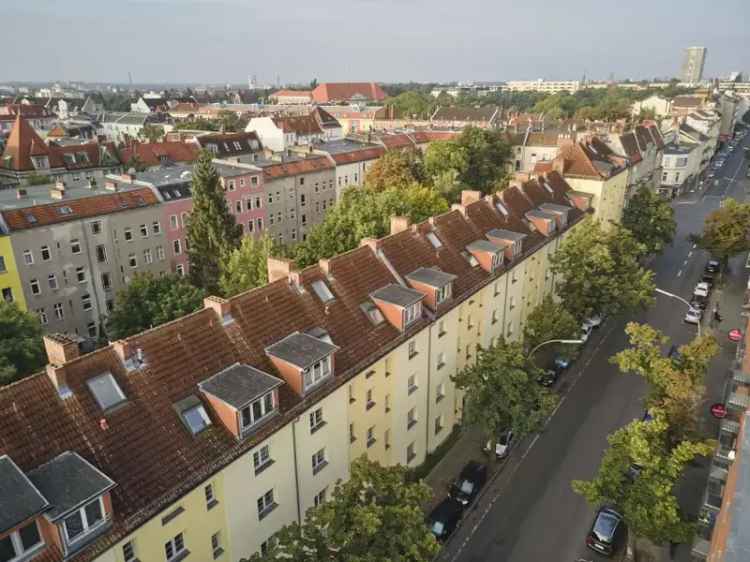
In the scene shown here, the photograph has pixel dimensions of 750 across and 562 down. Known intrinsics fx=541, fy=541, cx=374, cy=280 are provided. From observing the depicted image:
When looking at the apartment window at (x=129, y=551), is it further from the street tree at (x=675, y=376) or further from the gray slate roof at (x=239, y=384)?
the street tree at (x=675, y=376)

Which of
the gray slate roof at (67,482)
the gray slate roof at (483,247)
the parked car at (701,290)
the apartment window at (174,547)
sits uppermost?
the gray slate roof at (483,247)

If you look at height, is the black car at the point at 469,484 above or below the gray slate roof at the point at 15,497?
below

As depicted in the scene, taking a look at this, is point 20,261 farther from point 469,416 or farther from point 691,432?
point 691,432

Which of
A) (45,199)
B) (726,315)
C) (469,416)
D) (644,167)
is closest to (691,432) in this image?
(469,416)

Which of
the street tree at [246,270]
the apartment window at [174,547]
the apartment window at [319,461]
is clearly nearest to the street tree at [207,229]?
the street tree at [246,270]

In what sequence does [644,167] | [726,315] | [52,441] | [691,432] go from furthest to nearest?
1. [644,167]
2. [726,315]
3. [691,432]
4. [52,441]

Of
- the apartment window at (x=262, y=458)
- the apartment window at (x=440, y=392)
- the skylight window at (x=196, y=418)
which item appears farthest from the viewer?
the apartment window at (x=440, y=392)

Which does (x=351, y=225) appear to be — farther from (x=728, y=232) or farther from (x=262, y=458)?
(x=728, y=232)

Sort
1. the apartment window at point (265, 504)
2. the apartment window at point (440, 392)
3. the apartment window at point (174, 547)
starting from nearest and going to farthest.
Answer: the apartment window at point (174, 547), the apartment window at point (265, 504), the apartment window at point (440, 392)
